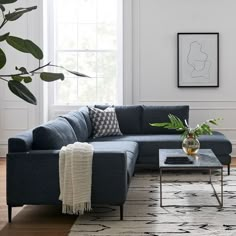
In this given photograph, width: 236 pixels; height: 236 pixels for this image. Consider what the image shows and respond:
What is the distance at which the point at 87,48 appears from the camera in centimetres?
791

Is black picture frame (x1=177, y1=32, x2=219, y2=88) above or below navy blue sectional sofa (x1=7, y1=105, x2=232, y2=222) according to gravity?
above

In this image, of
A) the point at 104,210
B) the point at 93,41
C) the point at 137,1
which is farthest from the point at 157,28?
the point at 104,210

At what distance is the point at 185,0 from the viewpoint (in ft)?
24.5

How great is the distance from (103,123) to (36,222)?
270 cm

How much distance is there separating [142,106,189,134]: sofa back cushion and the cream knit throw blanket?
2.97m

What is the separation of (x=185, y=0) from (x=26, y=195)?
4.55 meters

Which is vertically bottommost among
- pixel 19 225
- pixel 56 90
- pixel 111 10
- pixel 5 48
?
pixel 19 225

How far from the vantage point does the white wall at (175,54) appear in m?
7.45

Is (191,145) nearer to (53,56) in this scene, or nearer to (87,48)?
(87,48)

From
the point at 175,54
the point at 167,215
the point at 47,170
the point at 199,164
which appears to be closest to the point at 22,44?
the point at 47,170

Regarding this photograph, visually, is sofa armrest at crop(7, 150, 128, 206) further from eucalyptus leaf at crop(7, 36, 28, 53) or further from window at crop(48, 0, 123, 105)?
window at crop(48, 0, 123, 105)

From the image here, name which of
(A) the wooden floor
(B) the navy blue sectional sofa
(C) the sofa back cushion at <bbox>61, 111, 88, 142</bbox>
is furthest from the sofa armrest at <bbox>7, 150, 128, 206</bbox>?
(C) the sofa back cushion at <bbox>61, 111, 88, 142</bbox>

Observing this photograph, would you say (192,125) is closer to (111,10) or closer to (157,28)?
(157,28)

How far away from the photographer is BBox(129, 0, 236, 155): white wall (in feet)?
24.5
